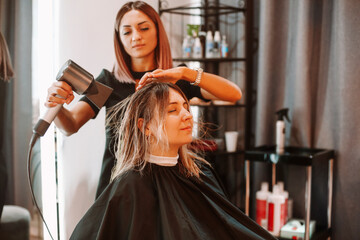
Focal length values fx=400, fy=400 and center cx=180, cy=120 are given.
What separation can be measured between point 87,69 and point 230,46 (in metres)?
1.30

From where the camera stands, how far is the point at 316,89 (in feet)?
8.61

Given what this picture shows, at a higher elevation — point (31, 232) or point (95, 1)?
point (95, 1)

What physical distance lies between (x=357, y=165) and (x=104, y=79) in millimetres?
1634

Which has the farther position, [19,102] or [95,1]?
[95,1]

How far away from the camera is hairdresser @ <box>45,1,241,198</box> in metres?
1.65

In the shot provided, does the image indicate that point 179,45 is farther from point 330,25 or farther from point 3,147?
point 3,147

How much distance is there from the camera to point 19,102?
1688mm

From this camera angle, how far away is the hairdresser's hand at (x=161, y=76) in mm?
1479

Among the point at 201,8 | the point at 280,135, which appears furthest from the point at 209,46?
the point at 280,135

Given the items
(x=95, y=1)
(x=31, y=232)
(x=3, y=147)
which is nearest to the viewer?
(x=3, y=147)

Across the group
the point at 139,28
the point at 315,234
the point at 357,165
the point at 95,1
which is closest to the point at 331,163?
the point at 357,165

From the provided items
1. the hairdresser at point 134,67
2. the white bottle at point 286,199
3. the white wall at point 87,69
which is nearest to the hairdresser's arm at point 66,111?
the hairdresser at point 134,67

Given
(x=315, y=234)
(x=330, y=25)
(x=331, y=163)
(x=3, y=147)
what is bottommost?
(x=315, y=234)

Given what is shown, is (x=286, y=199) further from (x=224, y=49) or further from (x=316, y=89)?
(x=224, y=49)
